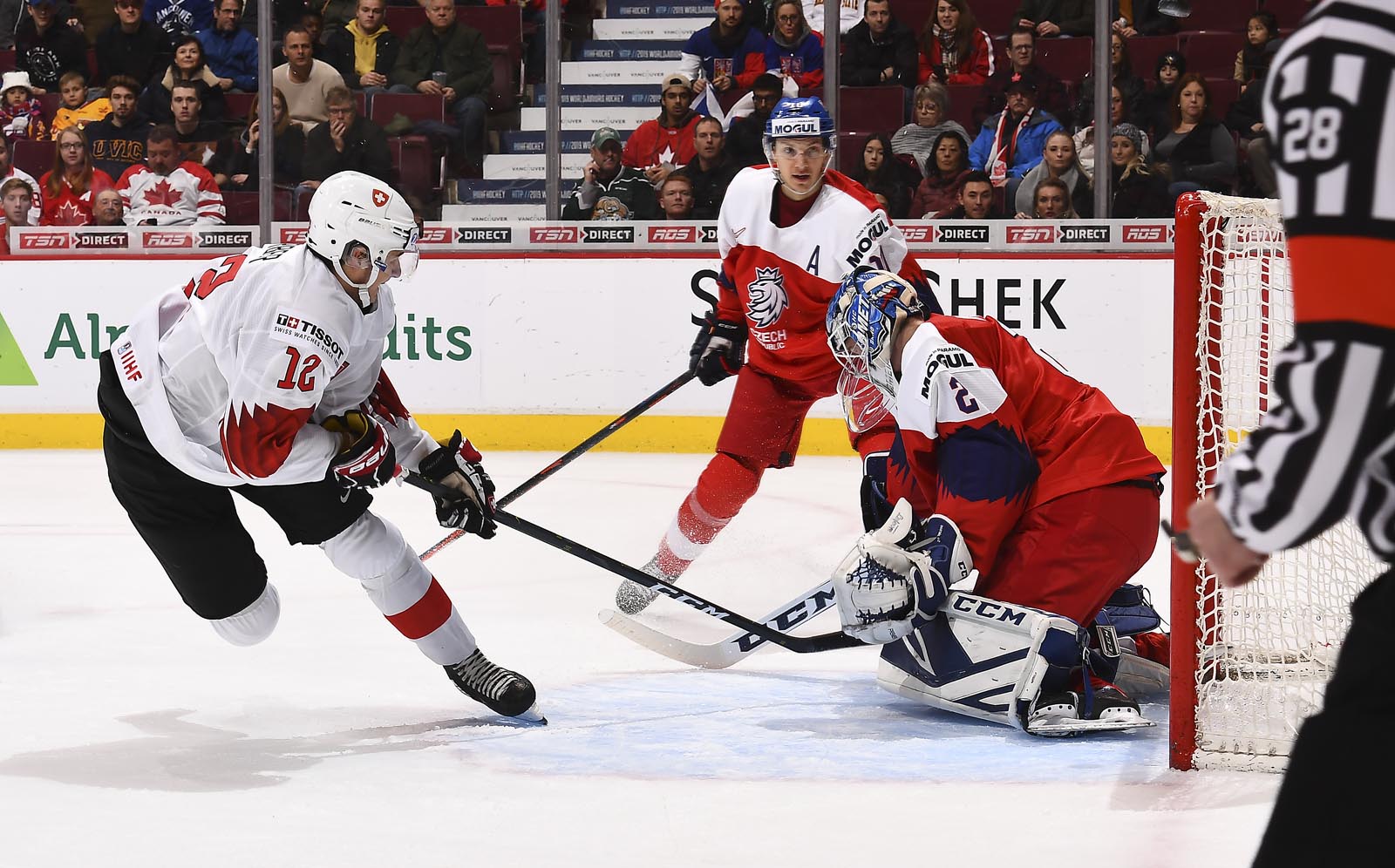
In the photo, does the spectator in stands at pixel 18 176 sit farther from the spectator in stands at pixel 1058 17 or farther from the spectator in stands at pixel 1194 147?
the spectator in stands at pixel 1194 147

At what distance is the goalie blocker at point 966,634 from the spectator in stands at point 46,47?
19.3 ft

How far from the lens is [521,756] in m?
2.65

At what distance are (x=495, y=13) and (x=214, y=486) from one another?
4.45 m

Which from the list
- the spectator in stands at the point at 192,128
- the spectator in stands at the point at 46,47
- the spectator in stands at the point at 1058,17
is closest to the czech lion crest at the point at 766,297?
the spectator in stands at the point at 1058,17

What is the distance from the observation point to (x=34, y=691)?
3.12 metres

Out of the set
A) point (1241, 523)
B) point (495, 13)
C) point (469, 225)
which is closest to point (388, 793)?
point (1241, 523)

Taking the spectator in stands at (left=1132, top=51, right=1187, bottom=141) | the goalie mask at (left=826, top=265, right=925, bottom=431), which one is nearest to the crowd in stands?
the spectator in stands at (left=1132, top=51, right=1187, bottom=141)

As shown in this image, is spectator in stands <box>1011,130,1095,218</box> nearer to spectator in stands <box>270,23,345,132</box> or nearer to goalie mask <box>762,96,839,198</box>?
goalie mask <box>762,96,839,198</box>

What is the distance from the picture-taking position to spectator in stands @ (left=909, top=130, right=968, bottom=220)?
20.8 ft

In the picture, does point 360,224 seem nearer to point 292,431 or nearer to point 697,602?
point 292,431

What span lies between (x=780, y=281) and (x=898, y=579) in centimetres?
147

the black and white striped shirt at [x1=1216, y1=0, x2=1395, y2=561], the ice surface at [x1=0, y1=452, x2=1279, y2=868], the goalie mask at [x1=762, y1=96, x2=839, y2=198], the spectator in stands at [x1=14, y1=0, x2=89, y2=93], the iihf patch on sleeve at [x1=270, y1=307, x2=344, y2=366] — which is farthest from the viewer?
the spectator in stands at [x1=14, y1=0, x2=89, y2=93]

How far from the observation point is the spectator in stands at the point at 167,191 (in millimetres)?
6762

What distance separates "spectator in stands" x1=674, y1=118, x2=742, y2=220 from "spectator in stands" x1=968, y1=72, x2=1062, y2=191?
3.32 ft
